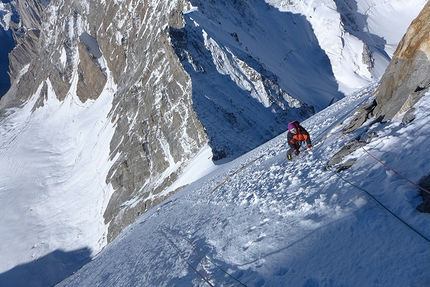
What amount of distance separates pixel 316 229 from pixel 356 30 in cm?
7945

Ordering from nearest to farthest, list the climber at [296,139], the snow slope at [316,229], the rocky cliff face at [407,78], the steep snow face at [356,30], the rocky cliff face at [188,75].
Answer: the snow slope at [316,229]
the rocky cliff face at [407,78]
the climber at [296,139]
the rocky cliff face at [188,75]
the steep snow face at [356,30]

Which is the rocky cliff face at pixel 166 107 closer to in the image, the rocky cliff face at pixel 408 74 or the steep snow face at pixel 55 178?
the steep snow face at pixel 55 178

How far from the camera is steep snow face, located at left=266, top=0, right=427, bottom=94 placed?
64.1 metres

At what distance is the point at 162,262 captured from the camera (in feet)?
33.6

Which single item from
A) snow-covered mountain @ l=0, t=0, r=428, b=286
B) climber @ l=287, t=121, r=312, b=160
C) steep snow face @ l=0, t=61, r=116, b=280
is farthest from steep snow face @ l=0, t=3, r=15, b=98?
climber @ l=287, t=121, r=312, b=160

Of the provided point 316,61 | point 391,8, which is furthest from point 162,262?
point 391,8

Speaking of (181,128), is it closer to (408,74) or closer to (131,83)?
(131,83)

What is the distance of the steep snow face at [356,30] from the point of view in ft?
210

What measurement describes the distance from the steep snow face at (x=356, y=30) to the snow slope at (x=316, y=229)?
54.1m

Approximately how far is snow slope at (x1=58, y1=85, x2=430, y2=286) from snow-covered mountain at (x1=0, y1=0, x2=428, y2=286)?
66mm

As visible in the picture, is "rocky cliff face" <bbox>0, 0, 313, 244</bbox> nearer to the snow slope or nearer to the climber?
the climber

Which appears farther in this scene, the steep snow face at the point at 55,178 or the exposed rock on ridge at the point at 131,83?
the steep snow face at the point at 55,178

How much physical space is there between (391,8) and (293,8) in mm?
27710

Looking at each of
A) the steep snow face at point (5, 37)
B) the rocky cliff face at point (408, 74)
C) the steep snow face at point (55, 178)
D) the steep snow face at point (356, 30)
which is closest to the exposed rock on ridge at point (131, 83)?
the steep snow face at point (55, 178)
